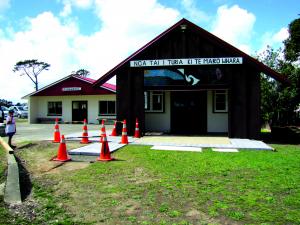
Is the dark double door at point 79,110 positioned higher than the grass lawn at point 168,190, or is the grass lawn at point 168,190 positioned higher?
the dark double door at point 79,110

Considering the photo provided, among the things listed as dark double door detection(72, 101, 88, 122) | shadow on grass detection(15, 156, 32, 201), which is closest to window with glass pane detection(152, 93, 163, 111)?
shadow on grass detection(15, 156, 32, 201)

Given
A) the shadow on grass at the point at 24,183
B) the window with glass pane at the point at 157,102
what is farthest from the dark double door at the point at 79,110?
the shadow on grass at the point at 24,183

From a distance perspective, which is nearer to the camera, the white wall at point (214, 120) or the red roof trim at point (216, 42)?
the red roof trim at point (216, 42)

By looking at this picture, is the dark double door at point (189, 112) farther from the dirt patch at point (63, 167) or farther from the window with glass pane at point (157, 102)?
the dirt patch at point (63, 167)

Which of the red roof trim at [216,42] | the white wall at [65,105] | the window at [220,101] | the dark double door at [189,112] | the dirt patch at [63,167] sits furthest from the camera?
the white wall at [65,105]

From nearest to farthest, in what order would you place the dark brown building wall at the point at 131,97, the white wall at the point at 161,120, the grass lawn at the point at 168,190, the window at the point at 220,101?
the grass lawn at the point at 168,190
the dark brown building wall at the point at 131,97
the window at the point at 220,101
the white wall at the point at 161,120

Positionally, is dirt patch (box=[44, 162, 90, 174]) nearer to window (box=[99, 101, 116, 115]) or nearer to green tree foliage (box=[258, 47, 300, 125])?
green tree foliage (box=[258, 47, 300, 125])

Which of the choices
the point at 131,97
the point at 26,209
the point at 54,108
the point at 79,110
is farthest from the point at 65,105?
the point at 26,209

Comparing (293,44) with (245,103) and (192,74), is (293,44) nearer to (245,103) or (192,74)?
(245,103)

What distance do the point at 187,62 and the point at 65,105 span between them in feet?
72.6

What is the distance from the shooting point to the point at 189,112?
17.9 m

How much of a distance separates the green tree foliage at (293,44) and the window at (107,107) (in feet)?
53.8

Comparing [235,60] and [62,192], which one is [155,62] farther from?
[62,192]

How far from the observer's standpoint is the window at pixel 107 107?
108ft
